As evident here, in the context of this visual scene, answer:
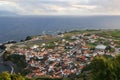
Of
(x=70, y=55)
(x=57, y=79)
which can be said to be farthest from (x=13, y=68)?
(x=57, y=79)

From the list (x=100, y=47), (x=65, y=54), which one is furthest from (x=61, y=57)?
(x=100, y=47)

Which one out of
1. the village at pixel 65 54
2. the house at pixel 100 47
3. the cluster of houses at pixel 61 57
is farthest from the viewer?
the house at pixel 100 47

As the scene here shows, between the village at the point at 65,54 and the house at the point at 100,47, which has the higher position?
the house at the point at 100,47

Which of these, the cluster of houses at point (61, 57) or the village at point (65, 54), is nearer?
the cluster of houses at point (61, 57)

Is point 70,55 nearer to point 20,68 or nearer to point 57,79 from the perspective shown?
point 20,68

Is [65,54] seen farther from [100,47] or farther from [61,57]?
[100,47]

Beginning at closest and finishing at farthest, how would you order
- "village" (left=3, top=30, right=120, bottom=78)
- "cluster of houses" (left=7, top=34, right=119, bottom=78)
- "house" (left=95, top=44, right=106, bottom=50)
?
1. "cluster of houses" (left=7, top=34, right=119, bottom=78)
2. "village" (left=3, top=30, right=120, bottom=78)
3. "house" (left=95, top=44, right=106, bottom=50)

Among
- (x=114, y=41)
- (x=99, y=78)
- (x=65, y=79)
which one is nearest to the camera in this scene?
(x=99, y=78)
